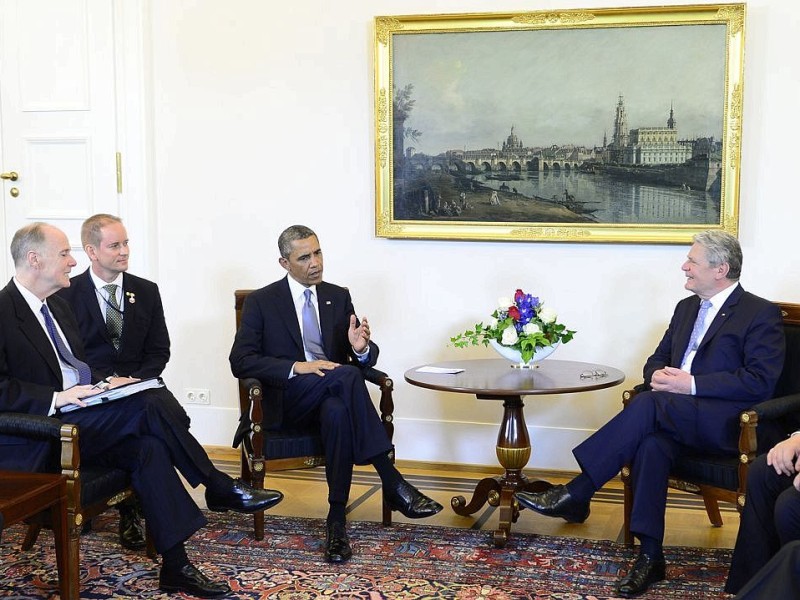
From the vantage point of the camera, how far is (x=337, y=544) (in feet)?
15.1

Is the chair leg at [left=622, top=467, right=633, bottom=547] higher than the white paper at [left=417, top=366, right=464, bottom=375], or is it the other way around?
the white paper at [left=417, top=366, right=464, bottom=375]

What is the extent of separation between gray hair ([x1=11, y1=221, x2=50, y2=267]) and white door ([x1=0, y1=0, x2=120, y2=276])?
7.48 feet

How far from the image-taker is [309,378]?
491 centimetres

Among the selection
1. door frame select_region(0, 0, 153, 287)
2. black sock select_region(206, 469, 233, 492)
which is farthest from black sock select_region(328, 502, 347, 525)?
door frame select_region(0, 0, 153, 287)

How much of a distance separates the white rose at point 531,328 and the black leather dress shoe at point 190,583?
5.98ft

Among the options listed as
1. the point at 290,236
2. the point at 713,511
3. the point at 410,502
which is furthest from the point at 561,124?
the point at 410,502

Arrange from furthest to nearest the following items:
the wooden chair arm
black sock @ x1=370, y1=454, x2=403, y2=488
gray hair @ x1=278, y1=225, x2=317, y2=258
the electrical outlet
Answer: the electrical outlet
gray hair @ x1=278, y1=225, x2=317, y2=258
black sock @ x1=370, y1=454, x2=403, y2=488
the wooden chair arm

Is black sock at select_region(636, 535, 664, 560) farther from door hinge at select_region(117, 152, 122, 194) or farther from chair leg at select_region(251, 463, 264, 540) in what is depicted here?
door hinge at select_region(117, 152, 122, 194)

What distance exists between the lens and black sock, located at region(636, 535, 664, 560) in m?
4.25

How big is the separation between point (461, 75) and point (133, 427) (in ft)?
9.49

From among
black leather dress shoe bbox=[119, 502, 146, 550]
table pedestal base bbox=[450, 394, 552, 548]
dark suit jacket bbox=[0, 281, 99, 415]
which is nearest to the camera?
dark suit jacket bbox=[0, 281, 99, 415]

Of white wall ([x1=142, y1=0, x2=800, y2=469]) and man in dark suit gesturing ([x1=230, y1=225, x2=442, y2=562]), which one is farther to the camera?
white wall ([x1=142, y1=0, x2=800, y2=469])

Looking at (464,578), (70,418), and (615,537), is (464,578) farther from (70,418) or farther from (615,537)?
(70,418)

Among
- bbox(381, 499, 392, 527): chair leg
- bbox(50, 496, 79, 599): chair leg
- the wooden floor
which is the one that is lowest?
the wooden floor
